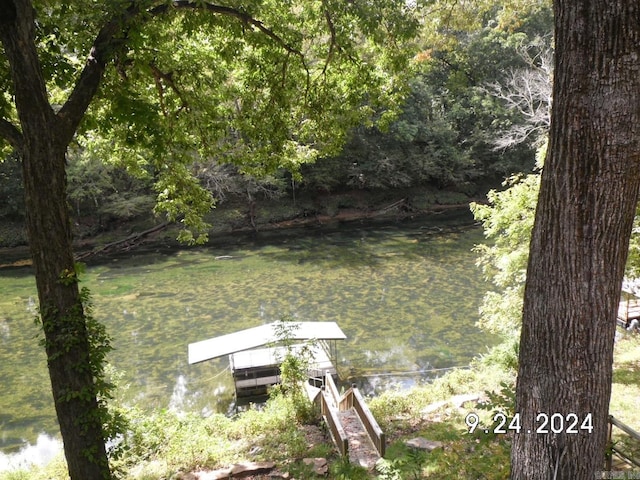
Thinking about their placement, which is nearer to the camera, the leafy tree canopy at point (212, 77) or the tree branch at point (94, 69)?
the tree branch at point (94, 69)

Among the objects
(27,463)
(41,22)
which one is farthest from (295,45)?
(27,463)

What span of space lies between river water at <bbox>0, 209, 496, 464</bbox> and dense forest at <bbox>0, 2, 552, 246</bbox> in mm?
4961

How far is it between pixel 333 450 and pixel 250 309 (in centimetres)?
1090

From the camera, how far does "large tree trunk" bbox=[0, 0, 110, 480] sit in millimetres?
4453

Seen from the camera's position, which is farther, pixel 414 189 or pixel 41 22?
pixel 414 189

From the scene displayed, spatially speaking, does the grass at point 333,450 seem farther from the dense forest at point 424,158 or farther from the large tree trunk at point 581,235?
the dense forest at point 424,158

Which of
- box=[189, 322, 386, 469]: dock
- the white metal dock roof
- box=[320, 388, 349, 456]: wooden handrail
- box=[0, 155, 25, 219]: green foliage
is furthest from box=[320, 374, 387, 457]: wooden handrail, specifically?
box=[0, 155, 25, 219]: green foliage

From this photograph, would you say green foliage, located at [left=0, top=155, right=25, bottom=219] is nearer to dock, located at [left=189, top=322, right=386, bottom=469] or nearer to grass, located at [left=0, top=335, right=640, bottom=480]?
dock, located at [left=189, top=322, right=386, bottom=469]

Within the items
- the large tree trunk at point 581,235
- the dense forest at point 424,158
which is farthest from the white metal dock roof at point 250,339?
the dense forest at point 424,158

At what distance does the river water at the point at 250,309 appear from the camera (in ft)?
38.5

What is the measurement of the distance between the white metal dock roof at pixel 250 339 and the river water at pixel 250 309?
3.29ft

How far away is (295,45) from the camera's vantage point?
7336 millimetres

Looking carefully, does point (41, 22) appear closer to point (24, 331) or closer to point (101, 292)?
point (24, 331)

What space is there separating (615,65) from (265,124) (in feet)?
20.1
